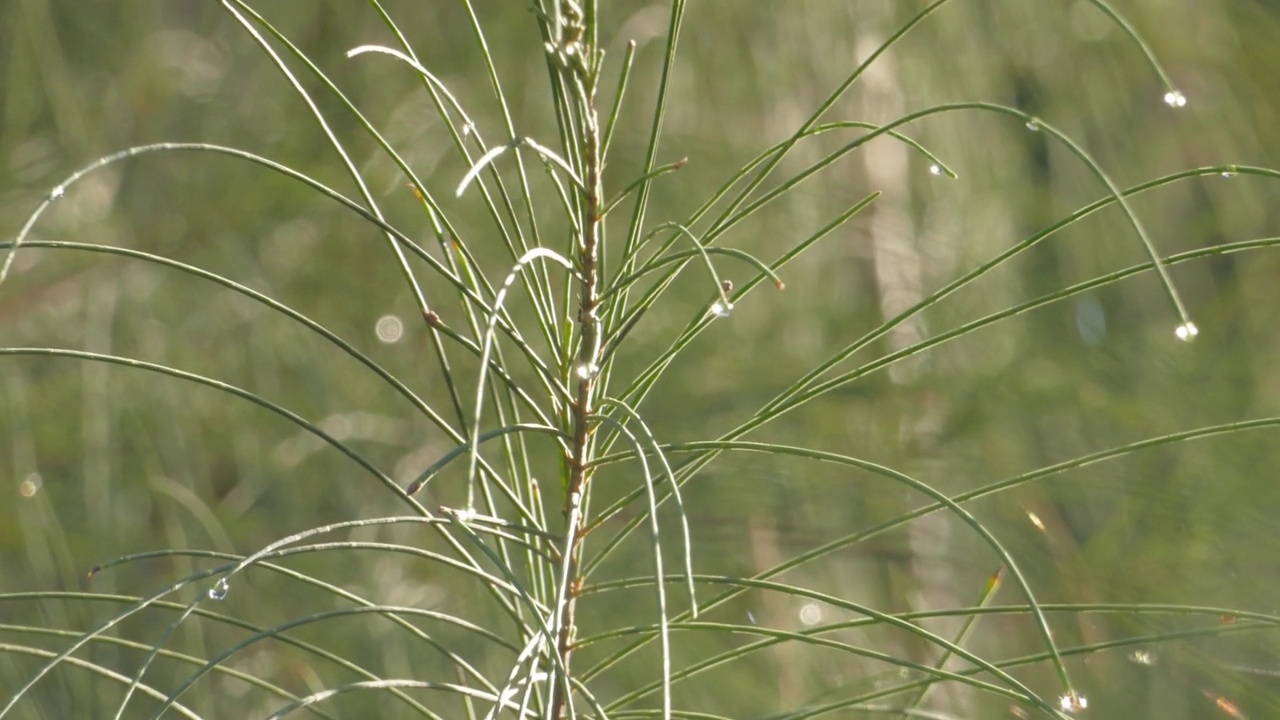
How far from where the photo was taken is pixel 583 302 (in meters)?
0.40

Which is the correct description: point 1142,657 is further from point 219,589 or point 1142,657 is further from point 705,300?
point 705,300

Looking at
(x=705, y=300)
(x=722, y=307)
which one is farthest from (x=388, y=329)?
(x=722, y=307)

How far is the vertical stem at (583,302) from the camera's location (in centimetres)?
37

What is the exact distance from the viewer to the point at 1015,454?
3.77 ft

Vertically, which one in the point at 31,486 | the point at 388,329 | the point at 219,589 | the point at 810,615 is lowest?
the point at 219,589

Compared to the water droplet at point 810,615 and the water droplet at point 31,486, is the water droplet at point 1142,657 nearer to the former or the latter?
the water droplet at point 810,615

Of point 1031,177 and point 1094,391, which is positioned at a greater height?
point 1031,177

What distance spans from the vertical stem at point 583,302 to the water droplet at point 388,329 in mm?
815

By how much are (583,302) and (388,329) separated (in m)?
0.87

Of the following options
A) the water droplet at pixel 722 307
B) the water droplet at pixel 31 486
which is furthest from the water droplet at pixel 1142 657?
the water droplet at pixel 31 486

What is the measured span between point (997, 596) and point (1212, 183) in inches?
17.3

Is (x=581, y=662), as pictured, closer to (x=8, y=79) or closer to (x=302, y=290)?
(x=302, y=290)

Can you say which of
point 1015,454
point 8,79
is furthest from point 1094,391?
point 8,79

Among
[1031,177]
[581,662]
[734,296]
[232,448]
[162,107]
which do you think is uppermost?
[1031,177]
